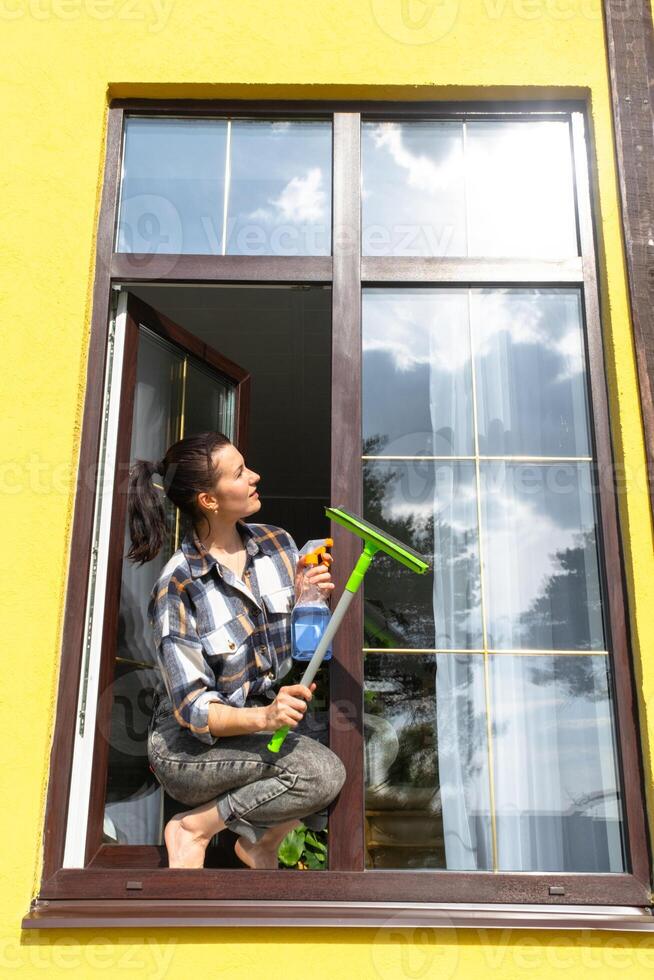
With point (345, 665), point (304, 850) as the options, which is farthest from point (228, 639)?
point (304, 850)

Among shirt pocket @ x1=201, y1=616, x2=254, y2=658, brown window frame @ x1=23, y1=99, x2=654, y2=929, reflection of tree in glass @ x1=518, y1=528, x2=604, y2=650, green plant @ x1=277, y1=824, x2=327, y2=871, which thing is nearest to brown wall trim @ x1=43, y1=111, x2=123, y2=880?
brown window frame @ x1=23, y1=99, x2=654, y2=929

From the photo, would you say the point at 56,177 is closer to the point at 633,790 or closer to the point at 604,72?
the point at 604,72

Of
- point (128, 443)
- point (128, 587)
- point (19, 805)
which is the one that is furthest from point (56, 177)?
point (19, 805)

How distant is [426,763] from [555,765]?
362 mm

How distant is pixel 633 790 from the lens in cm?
272

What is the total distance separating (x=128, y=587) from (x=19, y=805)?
79 cm

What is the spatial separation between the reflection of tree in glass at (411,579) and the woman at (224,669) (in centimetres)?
20

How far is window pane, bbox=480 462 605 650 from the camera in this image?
114 inches

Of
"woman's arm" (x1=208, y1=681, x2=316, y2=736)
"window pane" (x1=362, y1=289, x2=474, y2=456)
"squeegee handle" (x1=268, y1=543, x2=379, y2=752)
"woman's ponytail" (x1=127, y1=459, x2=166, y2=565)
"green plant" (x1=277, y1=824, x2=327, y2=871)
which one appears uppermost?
"window pane" (x1=362, y1=289, x2=474, y2=456)

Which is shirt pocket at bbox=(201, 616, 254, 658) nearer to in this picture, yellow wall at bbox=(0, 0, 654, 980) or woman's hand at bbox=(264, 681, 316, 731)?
woman's hand at bbox=(264, 681, 316, 731)

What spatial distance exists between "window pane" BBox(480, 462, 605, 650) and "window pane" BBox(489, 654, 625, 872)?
0.08m

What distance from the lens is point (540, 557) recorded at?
9.70 ft

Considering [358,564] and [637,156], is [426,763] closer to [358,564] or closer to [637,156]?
[358,564]

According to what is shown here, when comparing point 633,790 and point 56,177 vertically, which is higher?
point 56,177
